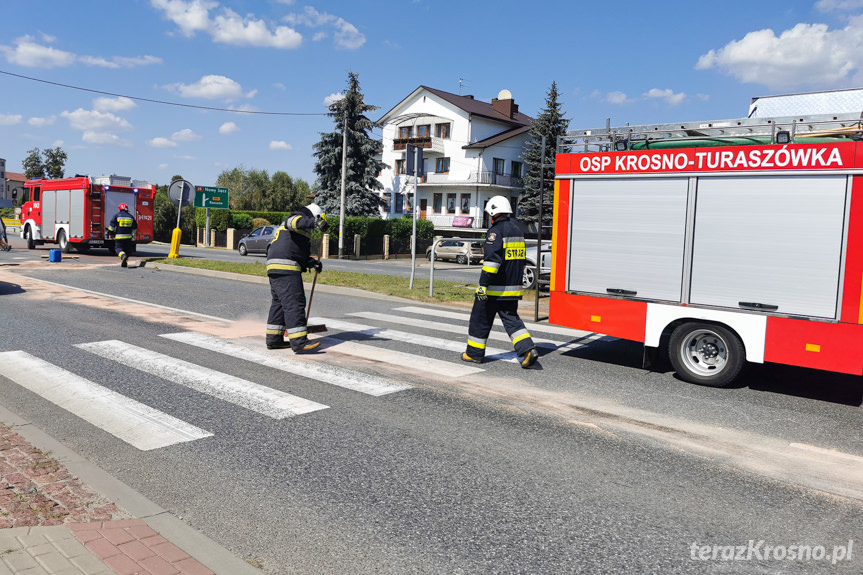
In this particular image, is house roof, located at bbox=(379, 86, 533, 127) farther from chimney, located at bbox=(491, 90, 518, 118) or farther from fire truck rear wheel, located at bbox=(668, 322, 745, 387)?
fire truck rear wheel, located at bbox=(668, 322, 745, 387)

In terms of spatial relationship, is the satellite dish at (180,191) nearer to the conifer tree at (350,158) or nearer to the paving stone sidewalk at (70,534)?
the paving stone sidewalk at (70,534)

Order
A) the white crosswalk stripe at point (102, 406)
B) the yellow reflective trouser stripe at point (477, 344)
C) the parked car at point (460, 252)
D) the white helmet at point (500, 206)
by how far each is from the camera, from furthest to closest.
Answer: the parked car at point (460, 252), the yellow reflective trouser stripe at point (477, 344), the white helmet at point (500, 206), the white crosswalk stripe at point (102, 406)

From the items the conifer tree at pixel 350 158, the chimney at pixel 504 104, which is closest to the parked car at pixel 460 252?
the conifer tree at pixel 350 158

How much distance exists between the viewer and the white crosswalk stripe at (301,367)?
654cm

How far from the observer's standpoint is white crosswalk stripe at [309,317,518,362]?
8367 mm

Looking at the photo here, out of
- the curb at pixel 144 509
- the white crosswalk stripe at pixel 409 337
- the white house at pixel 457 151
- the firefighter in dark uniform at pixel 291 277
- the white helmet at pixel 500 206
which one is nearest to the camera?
the curb at pixel 144 509

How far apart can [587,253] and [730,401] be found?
232 centimetres

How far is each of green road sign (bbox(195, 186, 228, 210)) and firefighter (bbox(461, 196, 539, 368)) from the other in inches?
1617

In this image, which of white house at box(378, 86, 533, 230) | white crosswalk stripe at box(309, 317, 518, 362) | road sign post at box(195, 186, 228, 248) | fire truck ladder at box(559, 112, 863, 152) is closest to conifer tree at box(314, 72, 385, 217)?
white house at box(378, 86, 533, 230)

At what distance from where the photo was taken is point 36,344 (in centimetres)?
820

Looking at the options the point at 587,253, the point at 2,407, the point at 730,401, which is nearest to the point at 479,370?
the point at 587,253

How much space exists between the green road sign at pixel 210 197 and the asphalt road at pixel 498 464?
39076 mm

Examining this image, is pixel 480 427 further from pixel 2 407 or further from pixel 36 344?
pixel 36 344

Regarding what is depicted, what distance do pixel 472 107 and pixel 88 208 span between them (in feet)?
114
